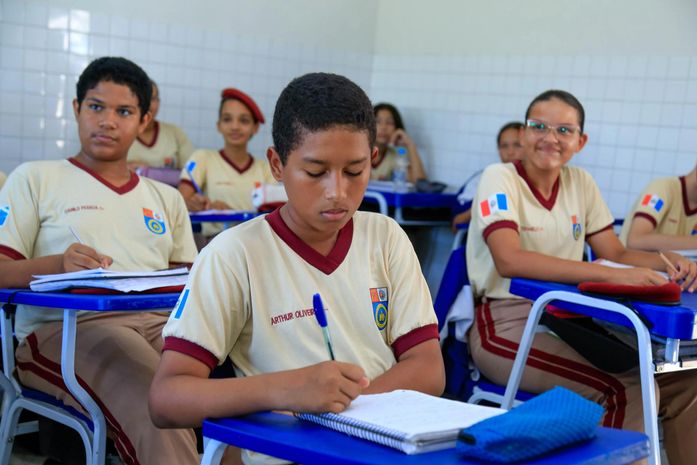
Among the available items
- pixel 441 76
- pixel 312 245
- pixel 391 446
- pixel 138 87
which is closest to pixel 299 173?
pixel 312 245

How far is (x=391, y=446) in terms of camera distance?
1.11m

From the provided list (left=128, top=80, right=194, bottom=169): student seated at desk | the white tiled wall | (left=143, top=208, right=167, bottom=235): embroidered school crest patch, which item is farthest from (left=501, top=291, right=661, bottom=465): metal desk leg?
(left=128, top=80, right=194, bottom=169): student seated at desk

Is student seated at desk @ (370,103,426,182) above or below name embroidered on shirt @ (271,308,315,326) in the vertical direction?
above

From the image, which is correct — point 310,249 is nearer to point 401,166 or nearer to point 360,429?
point 360,429

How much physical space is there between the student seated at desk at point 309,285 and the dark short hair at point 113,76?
47.9 inches

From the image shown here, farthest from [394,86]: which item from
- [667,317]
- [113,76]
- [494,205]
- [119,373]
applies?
[119,373]

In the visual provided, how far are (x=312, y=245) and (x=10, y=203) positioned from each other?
117 centimetres

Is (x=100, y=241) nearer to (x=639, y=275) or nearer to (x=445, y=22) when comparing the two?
(x=639, y=275)

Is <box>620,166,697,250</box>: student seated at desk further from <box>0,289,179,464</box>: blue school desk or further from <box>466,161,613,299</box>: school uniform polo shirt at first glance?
<box>0,289,179,464</box>: blue school desk

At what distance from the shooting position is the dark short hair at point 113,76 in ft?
8.79

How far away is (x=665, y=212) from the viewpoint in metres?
3.62

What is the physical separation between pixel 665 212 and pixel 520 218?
940 mm

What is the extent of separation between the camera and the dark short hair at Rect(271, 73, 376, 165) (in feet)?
4.99

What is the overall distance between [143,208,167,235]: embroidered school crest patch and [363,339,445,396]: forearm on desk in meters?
1.21
